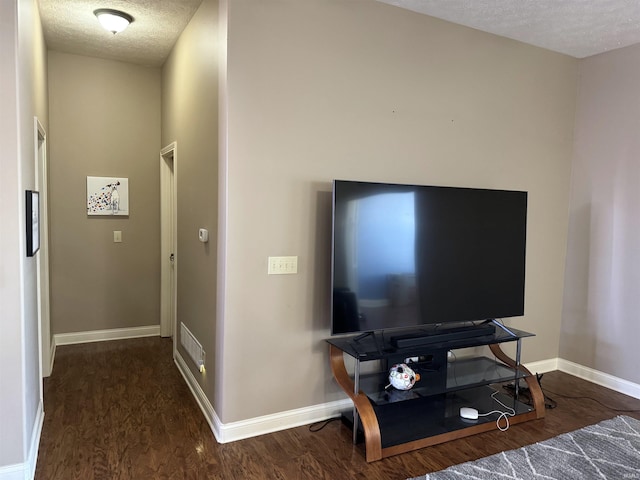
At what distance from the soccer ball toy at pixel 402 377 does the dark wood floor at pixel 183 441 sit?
0.38 m

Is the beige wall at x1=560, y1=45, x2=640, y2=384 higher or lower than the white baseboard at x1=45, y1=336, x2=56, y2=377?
higher

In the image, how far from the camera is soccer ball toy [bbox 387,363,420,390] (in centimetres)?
285

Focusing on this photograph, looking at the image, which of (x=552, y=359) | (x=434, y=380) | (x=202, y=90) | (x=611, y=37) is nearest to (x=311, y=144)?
(x=202, y=90)

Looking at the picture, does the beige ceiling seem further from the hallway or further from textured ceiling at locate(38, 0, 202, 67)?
the hallway

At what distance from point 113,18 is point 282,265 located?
2.18m

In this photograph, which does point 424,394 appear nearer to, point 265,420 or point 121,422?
point 265,420

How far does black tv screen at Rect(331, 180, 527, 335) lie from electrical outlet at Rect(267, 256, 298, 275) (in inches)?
11.9

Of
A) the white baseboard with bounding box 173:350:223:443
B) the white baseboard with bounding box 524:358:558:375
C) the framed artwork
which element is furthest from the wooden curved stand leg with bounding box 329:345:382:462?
the framed artwork

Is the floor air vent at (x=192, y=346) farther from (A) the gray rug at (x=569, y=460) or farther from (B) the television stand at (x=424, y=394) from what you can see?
(A) the gray rug at (x=569, y=460)

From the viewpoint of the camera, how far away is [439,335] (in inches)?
119

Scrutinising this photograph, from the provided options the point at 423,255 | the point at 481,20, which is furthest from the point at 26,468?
the point at 481,20

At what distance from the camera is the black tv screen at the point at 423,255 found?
272 cm

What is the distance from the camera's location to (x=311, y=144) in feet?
9.40

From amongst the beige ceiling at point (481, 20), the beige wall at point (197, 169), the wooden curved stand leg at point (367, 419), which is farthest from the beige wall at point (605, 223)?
the beige wall at point (197, 169)
